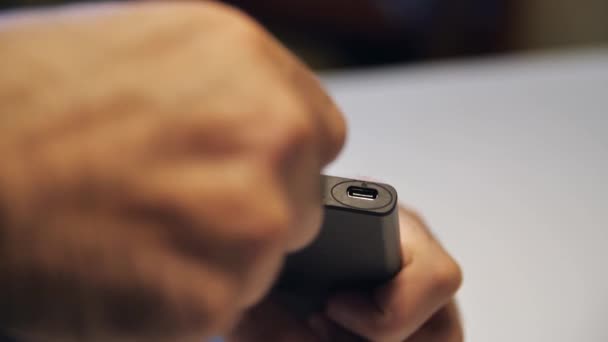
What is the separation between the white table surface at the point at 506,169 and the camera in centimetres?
35

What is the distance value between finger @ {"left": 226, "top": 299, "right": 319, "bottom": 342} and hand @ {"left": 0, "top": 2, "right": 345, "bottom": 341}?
13 cm

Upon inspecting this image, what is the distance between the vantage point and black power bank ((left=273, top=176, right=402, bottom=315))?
22cm

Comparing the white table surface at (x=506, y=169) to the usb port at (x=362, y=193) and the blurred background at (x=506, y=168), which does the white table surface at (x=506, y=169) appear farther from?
the usb port at (x=362, y=193)

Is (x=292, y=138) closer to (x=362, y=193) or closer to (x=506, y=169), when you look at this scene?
(x=362, y=193)

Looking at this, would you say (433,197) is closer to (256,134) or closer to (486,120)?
(486,120)

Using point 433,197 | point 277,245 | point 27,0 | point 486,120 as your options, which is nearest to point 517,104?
point 486,120

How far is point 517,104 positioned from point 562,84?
0.07 meters

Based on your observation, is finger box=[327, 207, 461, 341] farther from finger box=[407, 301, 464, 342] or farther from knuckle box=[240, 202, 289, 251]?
knuckle box=[240, 202, 289, 251]

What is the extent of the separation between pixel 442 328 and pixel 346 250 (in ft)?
0.23

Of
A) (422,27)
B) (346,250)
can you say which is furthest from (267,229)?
(422,27)

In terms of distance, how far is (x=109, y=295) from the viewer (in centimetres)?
13

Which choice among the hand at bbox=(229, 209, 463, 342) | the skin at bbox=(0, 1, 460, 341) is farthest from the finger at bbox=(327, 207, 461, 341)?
the skin at bbox=(0, 1, 460, 341)

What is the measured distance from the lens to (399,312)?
24 centimetres

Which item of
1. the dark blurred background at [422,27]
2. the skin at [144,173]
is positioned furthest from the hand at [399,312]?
→ the dark blurred background at [422,27]
